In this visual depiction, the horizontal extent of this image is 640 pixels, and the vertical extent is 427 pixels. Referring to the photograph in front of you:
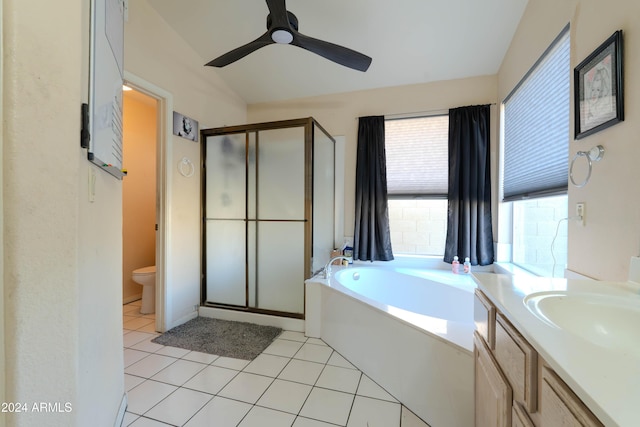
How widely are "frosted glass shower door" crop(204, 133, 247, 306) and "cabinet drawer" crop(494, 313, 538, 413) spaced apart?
235 centimetres

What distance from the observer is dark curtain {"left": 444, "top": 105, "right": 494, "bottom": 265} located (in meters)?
2.61

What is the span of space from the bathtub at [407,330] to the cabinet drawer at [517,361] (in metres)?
0.45

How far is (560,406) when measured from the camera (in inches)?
21.0

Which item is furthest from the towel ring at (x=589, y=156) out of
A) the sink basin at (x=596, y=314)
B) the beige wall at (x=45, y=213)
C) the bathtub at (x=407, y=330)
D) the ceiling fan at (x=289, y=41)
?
the beige wall at (x=45, y=213)

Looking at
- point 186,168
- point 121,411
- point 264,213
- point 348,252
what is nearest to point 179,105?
point 186,168

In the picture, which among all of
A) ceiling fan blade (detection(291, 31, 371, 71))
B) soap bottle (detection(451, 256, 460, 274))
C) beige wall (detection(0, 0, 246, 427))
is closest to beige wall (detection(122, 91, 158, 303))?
ceiling fan blade (detection(291, 31, 371, 71))

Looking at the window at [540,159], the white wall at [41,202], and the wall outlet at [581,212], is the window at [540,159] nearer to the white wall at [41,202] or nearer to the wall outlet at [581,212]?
the wall outlet at [581,212]

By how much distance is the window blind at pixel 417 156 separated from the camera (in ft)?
9.36

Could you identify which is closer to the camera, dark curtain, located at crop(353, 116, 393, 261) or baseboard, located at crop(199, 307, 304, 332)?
baseboard, located at crop(199, 307, 304, 332)

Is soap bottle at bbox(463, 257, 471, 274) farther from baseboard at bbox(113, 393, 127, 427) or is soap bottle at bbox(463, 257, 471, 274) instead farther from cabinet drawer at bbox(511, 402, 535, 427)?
baseboard at bbox(113, 393, 127, 427)

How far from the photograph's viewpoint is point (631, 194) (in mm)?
1031

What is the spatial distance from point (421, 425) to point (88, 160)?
193 centimetres

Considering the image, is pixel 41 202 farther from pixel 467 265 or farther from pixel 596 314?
pixel 467 265

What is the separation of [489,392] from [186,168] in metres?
2.80
